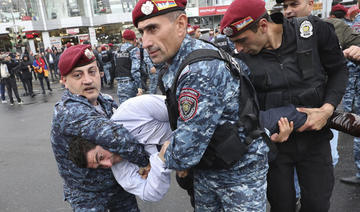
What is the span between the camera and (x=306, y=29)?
5.90 ft

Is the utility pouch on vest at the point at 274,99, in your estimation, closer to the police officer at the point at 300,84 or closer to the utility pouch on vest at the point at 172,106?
the police officer at the point at 300,84

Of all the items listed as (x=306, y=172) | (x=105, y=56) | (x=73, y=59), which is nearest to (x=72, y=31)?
(x=105, y=56)

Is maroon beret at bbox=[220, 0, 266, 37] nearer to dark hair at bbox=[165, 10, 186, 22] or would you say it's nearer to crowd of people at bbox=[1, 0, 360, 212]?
crowd of people at bbox=[1, 0, 360, 212]

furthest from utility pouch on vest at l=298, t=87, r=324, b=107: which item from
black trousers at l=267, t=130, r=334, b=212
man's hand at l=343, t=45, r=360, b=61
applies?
man's hand at l=343, t=45, r=360, b=61

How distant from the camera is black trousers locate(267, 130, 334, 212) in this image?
1.87 meters

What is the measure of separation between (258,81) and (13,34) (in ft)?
66.0

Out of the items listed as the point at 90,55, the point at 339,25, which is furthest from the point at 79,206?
the point at 339,25

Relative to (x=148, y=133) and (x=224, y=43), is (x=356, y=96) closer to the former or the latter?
(x=148, y=133)

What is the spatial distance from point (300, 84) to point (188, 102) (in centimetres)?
93

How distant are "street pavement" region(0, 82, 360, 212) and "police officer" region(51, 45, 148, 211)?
128 cm

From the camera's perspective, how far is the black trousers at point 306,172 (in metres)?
1.87

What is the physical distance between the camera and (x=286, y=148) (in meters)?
1.88

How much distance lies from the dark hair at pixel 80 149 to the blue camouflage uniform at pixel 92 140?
0.03 metres

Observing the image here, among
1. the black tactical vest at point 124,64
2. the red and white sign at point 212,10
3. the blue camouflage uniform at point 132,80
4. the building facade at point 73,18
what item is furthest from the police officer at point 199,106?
the red and white sign at point 212,10
